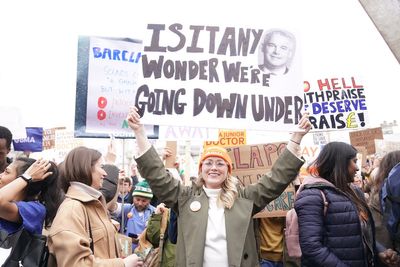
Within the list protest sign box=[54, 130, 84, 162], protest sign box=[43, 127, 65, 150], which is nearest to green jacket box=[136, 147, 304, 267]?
protest sign box=[54, 130, 84, 162]

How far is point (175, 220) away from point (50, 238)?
40.9 inches

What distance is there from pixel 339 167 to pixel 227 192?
98cm

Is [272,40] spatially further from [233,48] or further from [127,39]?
[127,39]

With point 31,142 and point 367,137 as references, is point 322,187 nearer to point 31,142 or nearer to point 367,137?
point 367,137

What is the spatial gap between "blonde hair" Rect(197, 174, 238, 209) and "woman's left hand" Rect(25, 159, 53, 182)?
1.13m

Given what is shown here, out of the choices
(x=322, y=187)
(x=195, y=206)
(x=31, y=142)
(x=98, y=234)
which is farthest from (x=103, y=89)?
(x=31, y=142)

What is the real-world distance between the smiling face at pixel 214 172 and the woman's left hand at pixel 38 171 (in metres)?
1.16

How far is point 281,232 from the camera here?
4.50 metres

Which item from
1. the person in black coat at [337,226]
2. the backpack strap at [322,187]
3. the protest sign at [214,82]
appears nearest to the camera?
the person in black coat at [337,226]

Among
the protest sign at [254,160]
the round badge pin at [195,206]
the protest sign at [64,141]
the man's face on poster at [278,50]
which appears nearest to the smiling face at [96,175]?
the round badge pin at [195,206]

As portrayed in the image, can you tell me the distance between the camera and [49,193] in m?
3.14

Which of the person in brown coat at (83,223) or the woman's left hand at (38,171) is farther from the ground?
the woman's left hand at (38,171)

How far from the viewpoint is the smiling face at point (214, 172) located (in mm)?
3154

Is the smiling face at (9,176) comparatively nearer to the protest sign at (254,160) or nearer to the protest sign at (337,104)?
the protest sign at (254,160)
